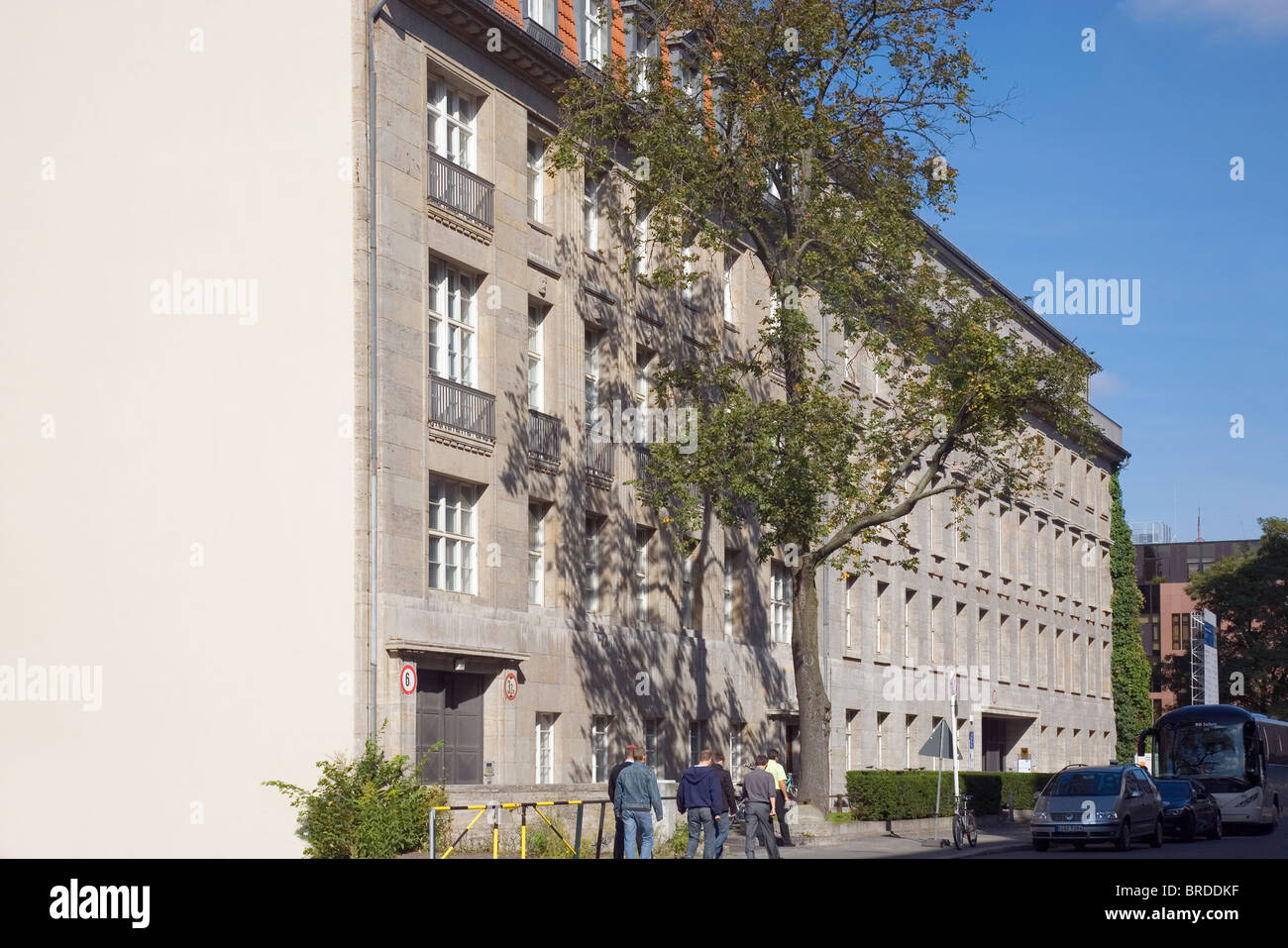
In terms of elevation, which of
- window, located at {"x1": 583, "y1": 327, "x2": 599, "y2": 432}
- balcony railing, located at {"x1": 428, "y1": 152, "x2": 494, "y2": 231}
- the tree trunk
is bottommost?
the tree trunk

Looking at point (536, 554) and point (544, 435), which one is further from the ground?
point (544, 435)

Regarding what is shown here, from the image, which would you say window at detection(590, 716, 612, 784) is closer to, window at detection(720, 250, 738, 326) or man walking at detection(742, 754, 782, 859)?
man walking at detection(742, 754, 782, 859)

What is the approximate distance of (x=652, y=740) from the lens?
119ft

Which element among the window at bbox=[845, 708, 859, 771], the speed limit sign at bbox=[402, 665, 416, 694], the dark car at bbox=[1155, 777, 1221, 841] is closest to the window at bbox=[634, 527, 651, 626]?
the speed limit sign at bbox=[402, 665, 416, 694]

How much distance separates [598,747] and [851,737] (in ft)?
51.0

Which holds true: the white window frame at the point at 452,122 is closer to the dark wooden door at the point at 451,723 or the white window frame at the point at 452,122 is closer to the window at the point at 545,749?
the dark wooden door at the point at 451,723

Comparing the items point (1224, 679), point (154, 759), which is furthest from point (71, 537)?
point (1224, 679)

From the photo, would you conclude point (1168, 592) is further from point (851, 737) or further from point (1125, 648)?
point (851, 737)

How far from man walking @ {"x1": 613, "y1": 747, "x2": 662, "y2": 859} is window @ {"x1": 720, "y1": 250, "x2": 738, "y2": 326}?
1982 cm

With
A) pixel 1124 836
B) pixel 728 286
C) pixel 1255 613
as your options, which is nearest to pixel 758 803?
pixel 1124 836

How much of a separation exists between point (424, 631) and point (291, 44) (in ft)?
32.7

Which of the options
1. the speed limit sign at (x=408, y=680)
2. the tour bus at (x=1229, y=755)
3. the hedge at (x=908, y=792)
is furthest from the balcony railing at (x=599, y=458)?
the tour bus at (x=1229, y=755)
